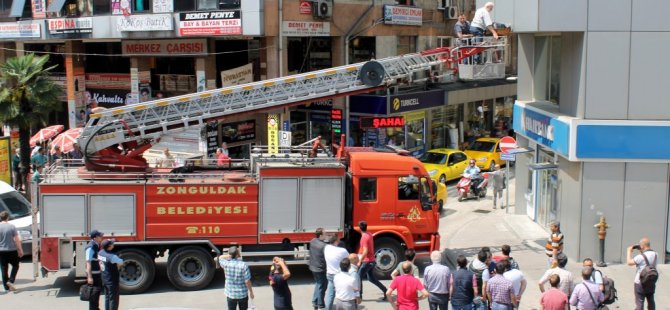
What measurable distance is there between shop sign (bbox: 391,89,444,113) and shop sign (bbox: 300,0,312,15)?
18.9 feet

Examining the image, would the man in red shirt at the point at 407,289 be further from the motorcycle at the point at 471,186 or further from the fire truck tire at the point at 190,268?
the motorcycle at the point at 471,186

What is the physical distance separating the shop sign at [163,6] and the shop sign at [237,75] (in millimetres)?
2937

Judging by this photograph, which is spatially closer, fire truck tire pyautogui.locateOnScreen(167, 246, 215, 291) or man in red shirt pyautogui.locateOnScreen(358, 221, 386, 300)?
man in red shirt pyautogui.locateOnScreen(358, 221, 386, 300)

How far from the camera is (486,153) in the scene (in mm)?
31984

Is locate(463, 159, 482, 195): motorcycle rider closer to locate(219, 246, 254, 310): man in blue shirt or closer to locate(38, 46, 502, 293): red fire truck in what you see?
locate(38, 46, 502, 293): red fire truck

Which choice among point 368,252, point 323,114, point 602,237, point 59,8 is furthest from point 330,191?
point 59,8

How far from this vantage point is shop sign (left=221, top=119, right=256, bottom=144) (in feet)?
97.6

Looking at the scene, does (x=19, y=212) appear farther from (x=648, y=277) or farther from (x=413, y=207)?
(x=648, y=277)

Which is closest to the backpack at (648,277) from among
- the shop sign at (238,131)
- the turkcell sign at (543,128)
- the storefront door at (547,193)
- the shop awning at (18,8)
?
the turkcell sign at (543,128)

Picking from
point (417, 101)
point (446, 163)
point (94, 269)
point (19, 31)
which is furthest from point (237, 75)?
point (94, 269)

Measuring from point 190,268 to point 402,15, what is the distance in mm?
20714

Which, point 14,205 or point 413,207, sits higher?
point 413,207

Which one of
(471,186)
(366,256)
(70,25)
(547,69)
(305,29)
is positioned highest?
(70,25)

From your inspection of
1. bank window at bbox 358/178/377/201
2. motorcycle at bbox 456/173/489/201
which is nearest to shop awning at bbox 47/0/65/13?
motorcycle at bbox 456/173/489/201
